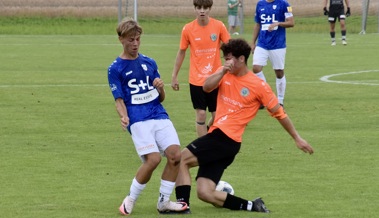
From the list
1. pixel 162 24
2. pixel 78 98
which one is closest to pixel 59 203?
pixel 78 98

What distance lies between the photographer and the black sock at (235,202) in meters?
9.64

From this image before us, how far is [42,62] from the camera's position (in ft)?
92.1

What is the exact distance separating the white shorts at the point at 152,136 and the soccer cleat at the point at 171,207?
0.49 meters

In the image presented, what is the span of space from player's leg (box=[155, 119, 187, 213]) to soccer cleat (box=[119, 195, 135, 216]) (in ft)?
0.87

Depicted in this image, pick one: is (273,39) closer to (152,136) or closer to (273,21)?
(273,21)

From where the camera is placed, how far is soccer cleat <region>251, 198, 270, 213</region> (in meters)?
9.54

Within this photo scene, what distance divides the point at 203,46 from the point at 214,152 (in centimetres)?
411

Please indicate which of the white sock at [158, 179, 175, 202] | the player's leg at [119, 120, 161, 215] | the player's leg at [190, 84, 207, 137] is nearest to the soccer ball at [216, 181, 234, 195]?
the white sock at [158, 179, 175, 202]

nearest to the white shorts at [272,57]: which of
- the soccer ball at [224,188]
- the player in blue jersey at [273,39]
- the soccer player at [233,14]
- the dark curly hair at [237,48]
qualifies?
the player in blue jersey at [273,39]

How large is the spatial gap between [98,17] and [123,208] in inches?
1731

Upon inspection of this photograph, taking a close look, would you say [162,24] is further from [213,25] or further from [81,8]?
[213,25]

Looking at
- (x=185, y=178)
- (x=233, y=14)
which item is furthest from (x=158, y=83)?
(x=233, y=14)

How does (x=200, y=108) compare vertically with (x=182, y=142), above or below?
above

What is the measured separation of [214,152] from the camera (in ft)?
31.7
